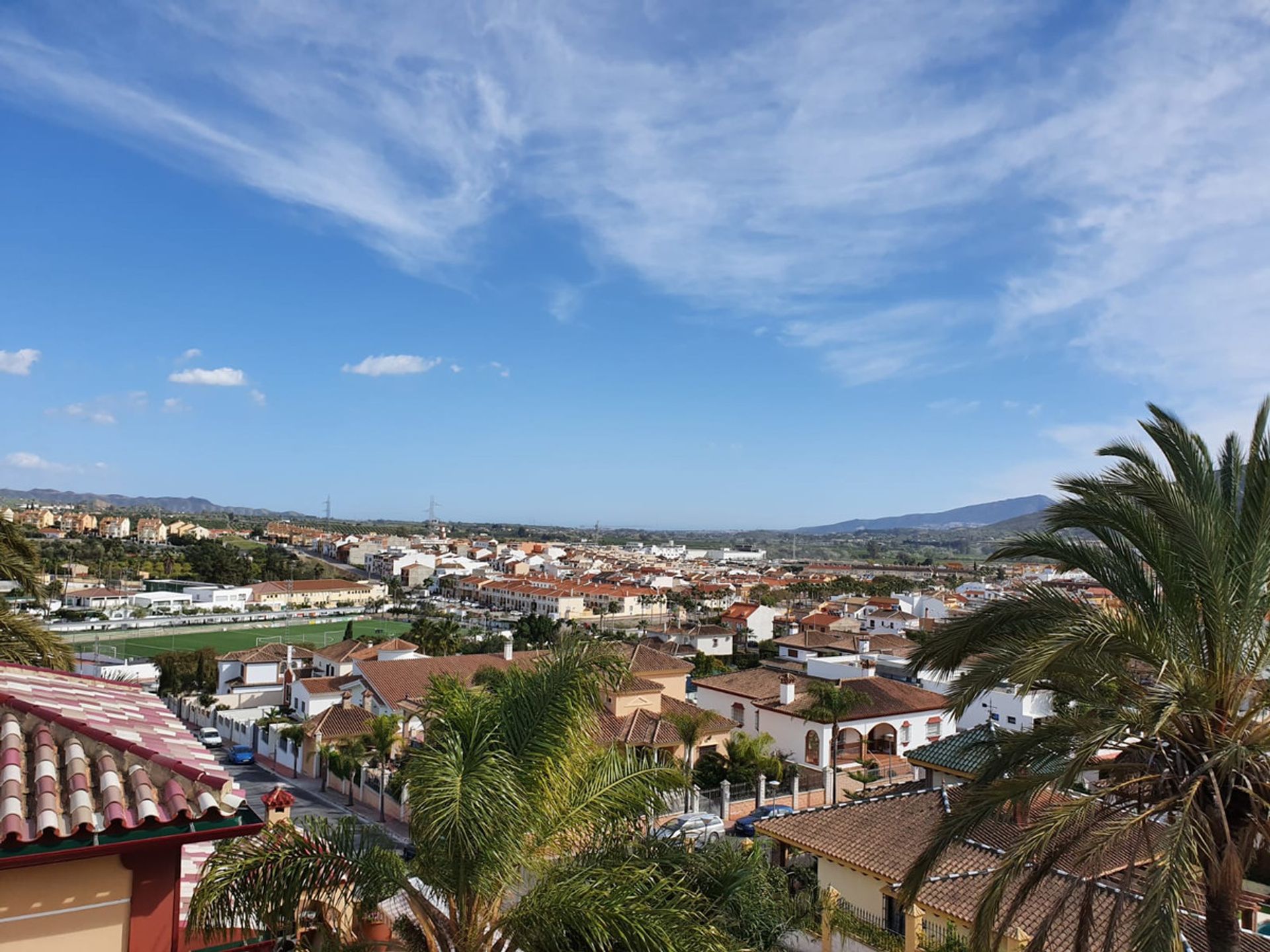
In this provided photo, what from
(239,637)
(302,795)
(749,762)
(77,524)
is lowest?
(239,637)

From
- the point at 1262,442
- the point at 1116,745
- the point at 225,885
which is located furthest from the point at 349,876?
the point at 1262,442

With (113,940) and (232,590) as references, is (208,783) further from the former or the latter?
(232,590)

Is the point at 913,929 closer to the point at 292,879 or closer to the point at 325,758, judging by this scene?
the point at 292,879

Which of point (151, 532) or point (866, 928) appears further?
point (151, 532)

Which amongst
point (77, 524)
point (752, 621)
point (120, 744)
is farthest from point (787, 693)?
point (77, 524)

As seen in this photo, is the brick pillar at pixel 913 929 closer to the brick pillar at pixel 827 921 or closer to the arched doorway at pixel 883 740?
the brick pillar at pixel 827 921

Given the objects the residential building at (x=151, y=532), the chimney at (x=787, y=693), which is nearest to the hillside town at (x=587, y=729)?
the chimney at (x=787, y=693)

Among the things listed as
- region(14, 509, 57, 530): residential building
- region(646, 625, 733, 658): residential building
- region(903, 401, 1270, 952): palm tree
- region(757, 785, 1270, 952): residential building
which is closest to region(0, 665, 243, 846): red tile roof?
region(903, 401, 1270, 952): palm tree
